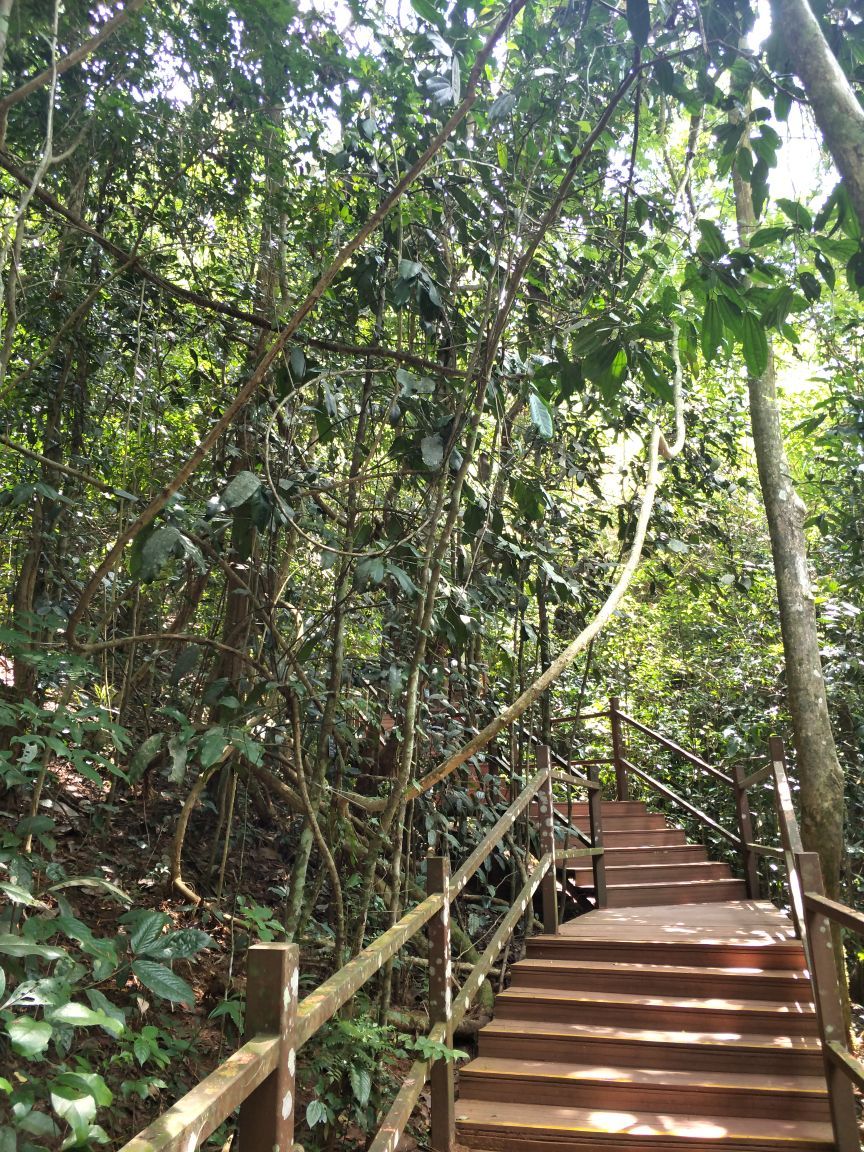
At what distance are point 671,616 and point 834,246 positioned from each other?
8941 mm

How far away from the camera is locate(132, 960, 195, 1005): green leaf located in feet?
6.06

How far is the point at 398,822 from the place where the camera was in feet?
10.8

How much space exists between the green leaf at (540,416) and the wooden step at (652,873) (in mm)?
4597

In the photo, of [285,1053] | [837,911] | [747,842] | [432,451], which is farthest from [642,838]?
[285,1053]

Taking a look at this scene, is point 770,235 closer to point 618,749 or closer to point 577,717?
point 577,717

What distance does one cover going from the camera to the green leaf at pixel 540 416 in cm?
301

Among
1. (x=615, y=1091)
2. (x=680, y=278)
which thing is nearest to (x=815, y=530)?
(x=680, y=278)

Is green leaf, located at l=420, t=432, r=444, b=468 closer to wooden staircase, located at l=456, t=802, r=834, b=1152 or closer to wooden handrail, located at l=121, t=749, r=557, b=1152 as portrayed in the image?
wooden handrail, located at l=121, t=749, r=557, b=1152

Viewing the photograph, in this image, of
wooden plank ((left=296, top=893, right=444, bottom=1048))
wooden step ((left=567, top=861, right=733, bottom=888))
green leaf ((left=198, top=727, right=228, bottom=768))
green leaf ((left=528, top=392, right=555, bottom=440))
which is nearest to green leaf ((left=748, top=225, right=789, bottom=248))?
green leaf ((left=528, top=392, right=555, bottom=440))

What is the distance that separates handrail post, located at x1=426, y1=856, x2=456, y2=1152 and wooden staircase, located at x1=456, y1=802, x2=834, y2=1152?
11.3 inches

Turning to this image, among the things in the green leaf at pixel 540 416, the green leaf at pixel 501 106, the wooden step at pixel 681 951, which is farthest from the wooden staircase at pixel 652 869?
the green leaf at pixel 501 106

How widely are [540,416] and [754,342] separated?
859mm

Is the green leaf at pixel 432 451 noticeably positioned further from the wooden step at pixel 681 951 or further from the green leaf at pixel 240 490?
the wooden step at pixel 681 951

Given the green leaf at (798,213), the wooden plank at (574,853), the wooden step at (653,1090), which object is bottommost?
the wooden step at (653,1090)
